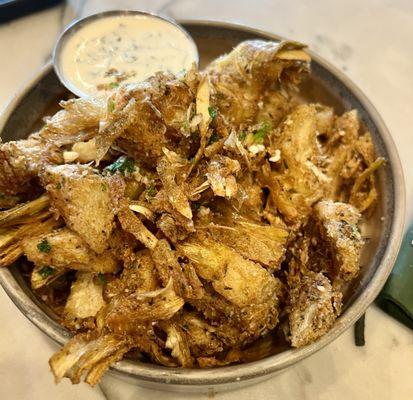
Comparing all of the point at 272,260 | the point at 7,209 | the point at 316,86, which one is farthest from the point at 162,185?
the point at 316,86

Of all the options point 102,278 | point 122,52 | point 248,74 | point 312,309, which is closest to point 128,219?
point 102,278

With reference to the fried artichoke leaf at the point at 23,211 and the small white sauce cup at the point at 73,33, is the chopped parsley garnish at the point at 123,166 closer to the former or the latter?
the fried artichoke leaf at the point at 23,211

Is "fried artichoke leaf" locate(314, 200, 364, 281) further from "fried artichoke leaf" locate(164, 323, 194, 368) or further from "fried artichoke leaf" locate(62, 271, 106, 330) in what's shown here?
"fried artichoke leaf" locate(62, 271, 106, 330)

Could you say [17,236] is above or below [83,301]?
above

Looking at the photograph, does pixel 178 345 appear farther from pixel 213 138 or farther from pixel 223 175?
pixel 213 138

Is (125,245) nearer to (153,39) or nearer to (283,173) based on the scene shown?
(283,173)

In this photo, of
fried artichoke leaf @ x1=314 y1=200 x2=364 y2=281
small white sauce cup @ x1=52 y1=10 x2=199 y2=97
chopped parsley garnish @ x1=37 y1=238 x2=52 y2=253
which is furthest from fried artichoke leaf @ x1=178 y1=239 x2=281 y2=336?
small white sauce cup @ x1=52 y1=10 x2=199 y2=97
